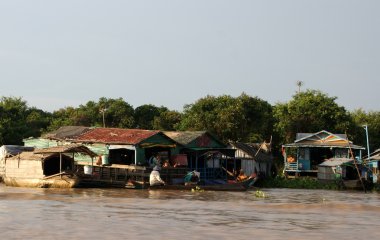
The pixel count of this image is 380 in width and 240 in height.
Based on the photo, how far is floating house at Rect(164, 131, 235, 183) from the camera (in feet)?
106

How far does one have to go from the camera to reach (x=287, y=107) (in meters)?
44.5

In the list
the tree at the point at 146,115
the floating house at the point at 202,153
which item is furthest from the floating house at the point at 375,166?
the tree at the point at 146,115

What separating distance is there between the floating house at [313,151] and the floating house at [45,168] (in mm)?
15007

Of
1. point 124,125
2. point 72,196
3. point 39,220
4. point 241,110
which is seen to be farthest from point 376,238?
point 124,125

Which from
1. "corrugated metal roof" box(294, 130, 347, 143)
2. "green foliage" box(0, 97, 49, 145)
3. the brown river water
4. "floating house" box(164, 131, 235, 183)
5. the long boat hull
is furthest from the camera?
"green foliage" box(0, 97, 49, 145)

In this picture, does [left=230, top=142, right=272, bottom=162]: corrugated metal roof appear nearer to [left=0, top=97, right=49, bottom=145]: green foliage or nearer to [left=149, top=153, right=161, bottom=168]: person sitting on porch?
[left=149, top=153, right=161, bottom=168]: person sitting on porch

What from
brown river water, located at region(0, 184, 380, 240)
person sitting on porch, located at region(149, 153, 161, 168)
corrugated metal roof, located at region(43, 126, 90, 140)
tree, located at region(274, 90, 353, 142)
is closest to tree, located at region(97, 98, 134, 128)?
tree, located at region(274, 90, 353, 142)

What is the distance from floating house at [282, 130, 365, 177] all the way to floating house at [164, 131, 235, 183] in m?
4.65

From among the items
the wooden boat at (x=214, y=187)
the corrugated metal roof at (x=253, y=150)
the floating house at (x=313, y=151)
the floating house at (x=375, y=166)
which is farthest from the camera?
the floating house at (x=313, y=151)

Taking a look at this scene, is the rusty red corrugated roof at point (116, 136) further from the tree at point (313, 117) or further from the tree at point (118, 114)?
the tree at point (118, 114)

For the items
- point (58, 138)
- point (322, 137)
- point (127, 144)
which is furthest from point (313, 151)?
point (58, 138)

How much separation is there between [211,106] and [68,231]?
31.8 m

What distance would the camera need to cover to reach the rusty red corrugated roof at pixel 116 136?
2958 cm

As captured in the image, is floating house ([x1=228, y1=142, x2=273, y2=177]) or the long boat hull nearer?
the long boat hull
